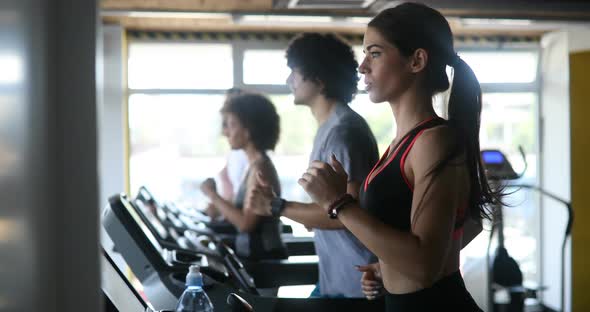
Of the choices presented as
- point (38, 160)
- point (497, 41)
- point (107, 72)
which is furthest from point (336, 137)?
point (497, 41)

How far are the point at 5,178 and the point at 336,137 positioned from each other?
4.90 feet

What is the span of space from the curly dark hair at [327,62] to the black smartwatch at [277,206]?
371mm

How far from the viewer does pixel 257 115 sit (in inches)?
154

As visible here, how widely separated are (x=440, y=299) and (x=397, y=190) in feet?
0.77

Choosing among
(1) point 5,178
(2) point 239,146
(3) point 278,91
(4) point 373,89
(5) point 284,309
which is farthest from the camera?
(3) point 278,91

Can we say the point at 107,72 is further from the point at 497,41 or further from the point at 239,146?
the point at 497,41

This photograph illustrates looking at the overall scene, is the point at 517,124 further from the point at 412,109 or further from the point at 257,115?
the point at 412,109

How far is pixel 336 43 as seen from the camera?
249cm

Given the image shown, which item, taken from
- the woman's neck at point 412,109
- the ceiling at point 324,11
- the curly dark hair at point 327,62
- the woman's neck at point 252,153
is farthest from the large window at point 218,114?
the woman's neck at point 412,109

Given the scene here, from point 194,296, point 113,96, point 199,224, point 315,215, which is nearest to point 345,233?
point 315,215

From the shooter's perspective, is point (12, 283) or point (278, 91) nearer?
point (12, 283)

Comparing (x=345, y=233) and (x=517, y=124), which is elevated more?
(x=517, y=124)

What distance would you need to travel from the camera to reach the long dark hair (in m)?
1.59

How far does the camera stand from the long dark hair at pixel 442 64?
159cm
